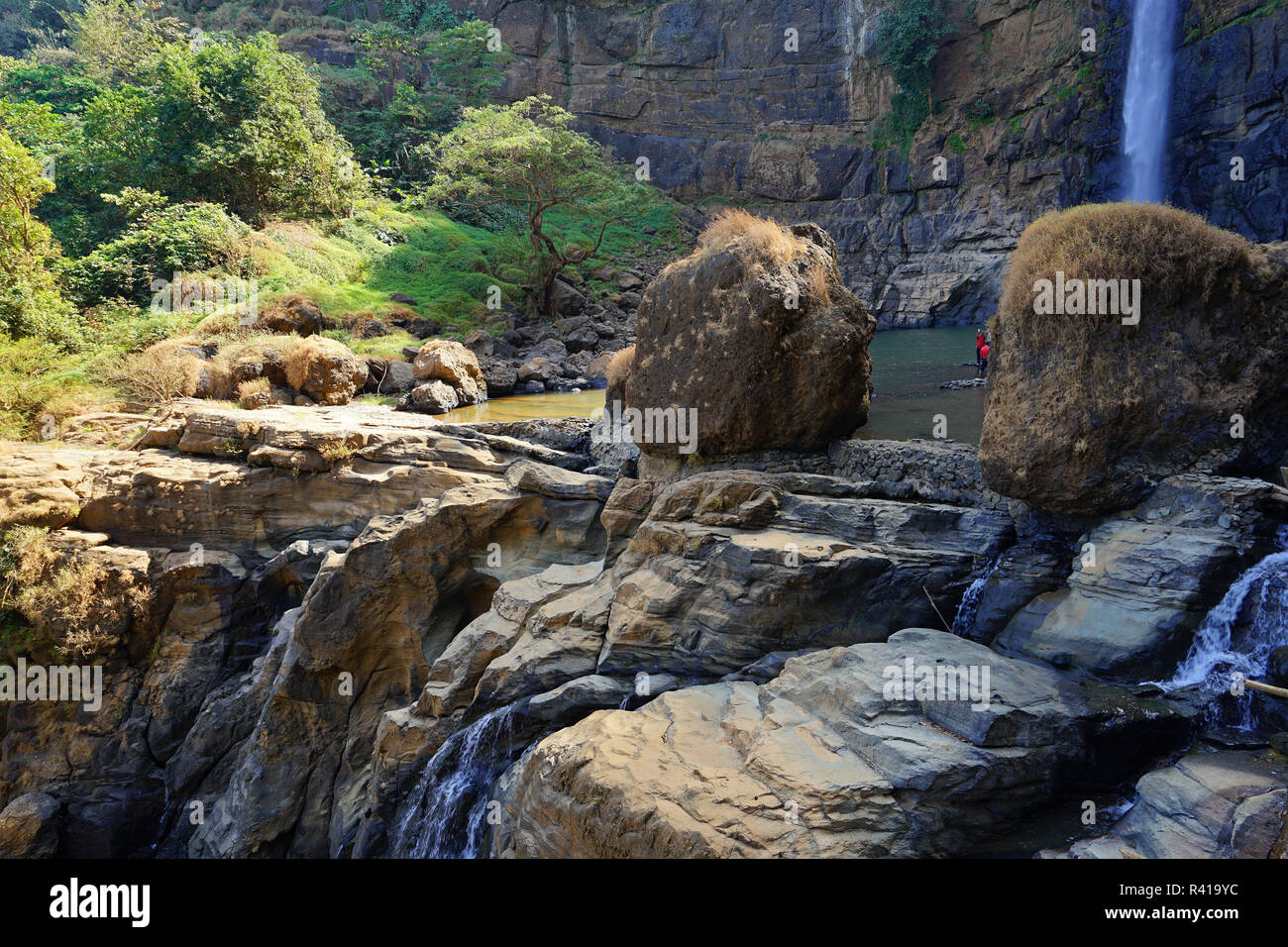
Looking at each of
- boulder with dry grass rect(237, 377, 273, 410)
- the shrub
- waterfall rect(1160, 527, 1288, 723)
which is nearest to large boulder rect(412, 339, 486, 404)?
boulder with dry grass rect(237, 377, 273, 410)

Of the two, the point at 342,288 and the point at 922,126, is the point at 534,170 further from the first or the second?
the point at 922,126

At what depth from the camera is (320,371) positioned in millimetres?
16156

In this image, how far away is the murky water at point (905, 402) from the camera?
13148 mm

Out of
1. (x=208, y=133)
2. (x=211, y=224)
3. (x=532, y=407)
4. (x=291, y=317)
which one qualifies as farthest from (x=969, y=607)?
(x=208, y=133)

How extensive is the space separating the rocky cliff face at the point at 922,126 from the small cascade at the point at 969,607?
83.9 ft

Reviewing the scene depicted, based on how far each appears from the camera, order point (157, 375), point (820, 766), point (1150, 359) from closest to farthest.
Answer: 1. point (820, 766)
2. point (1150, 359)
3. point (157, 375)

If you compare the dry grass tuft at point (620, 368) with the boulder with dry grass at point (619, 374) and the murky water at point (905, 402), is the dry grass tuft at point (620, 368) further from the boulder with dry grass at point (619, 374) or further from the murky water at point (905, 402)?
the murky water at point (905, 402)

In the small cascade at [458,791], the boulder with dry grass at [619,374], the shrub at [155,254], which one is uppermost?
the shrub at [155,254]

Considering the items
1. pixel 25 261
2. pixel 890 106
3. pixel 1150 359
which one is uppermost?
pixel 890 106

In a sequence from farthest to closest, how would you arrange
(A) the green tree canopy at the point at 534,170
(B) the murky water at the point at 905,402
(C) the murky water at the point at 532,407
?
(A) the green tree canopy at the point at 534,170 → (C) the murky water at the point at 532,407 → (B) the murky water at the point at 905,402

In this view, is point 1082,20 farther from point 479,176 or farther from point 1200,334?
point 1200,334

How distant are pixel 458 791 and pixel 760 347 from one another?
677cm

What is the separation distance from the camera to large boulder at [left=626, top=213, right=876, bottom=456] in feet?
33.6

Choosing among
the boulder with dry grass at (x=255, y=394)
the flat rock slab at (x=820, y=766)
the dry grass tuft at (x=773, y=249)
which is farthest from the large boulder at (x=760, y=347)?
the boulder with dry grass at (x=255, y=394)
